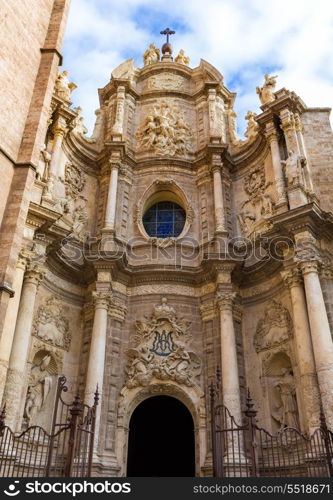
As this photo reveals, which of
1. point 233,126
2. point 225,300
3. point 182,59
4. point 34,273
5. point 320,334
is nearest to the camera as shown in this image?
point 320,334

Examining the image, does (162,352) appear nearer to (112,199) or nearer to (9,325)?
(9,325)

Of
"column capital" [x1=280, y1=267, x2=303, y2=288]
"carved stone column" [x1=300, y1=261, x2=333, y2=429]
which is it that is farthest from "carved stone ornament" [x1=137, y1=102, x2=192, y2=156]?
"carved stone column" [x1=300, y1=261, x2=333, y2=429]

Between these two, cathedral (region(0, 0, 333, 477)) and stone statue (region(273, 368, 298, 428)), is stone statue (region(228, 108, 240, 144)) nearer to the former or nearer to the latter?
cathedral (region(0, 0, 333, 477))

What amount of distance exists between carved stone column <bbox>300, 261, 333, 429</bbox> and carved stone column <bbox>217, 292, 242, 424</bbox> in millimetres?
2322

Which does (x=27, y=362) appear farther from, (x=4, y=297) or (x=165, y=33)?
(x=165, y=33)

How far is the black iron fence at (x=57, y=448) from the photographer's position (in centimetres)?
773

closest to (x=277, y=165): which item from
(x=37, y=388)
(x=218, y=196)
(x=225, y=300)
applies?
(x=218, y=196)

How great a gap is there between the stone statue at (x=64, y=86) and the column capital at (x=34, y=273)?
6.02m

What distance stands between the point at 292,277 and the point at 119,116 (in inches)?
347

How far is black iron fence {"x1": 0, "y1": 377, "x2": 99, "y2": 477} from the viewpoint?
25.4ft

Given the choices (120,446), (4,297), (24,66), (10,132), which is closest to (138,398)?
(120,446)

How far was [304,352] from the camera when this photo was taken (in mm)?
11328

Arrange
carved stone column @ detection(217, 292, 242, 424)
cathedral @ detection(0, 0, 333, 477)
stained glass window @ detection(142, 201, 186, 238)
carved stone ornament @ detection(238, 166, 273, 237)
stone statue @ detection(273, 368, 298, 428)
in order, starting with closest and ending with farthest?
1. cathedral @ detection(0, 0, 333, 477)
2. stone statue @ detection(273, 368, 298, 428)
3. carved stone column @ detection(217, 292, 242, 424)
4. carved stone ornament @ detection(238, 166, 273, 237)
5. stained glass window @ detection(142, 201, 186, 238)

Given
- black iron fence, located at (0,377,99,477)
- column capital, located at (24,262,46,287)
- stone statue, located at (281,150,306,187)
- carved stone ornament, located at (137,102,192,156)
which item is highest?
carved stone ornament, located at (137,102,192,156)
